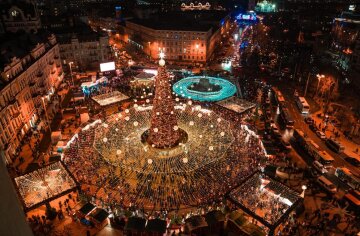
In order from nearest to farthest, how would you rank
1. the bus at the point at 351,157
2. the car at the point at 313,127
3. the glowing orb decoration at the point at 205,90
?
the bus at the point at 351,157, the car at the point at 313,127, the glowing orb decoration at the point at 205,90

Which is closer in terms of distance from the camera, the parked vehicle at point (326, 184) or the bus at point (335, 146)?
the parked vehicle at point (326, 184)

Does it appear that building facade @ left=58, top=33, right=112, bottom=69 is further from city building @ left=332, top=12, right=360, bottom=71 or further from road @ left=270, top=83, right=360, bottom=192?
city building @ left=332, top=12, right=360, bottom=71

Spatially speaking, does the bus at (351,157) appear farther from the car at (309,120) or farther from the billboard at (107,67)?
the billboard at (107,67)

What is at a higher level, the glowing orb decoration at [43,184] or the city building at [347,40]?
the city building at [347,40]

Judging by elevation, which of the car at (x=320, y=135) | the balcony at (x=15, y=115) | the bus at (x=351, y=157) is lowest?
the bus at (x=351, y=157)

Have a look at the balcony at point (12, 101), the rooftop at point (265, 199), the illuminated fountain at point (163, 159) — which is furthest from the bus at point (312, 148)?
the balcony at point (12, 101)

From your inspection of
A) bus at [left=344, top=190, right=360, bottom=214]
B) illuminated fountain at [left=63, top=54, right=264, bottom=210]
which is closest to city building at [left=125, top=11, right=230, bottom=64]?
illuminated fountain at [left=63, top=54, right=264, bottom=210]

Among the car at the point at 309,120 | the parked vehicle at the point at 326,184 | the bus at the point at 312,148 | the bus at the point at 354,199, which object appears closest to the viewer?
the bus at the point at 354,199

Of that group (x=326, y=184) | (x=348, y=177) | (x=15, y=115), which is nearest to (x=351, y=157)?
(x=348, y=177)

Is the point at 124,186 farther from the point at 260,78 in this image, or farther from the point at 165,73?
the point at 260,78
